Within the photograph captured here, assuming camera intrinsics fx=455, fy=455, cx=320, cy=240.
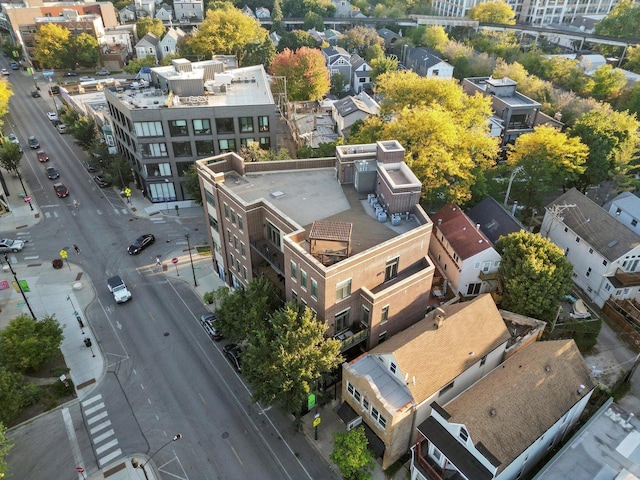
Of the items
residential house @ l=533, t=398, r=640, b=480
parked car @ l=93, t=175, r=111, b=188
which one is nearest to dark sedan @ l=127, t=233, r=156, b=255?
parked car @ l=93, t=175, r=111, b=188

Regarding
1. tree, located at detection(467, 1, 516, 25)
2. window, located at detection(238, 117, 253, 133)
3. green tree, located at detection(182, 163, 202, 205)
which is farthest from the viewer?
tree, located at detection(467, 1, 516, 25)

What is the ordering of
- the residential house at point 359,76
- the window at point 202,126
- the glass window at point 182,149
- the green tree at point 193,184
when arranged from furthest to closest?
the residential house at point 359,76 → the glass window at point 182,149 → the window at point 202,126 → the green tree at point 193,184

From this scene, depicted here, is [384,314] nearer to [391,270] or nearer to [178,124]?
[391,270]

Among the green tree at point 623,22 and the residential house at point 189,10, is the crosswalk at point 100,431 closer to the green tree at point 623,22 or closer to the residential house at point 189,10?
the residential house at point 189,10

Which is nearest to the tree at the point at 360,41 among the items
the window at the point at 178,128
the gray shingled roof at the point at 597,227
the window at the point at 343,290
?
the window at the point at 178,128

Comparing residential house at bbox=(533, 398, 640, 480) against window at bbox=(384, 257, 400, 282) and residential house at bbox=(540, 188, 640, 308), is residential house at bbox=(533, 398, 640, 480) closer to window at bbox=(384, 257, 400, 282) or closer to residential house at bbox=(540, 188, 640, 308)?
window at bbox=(384, 257, 400, 282)

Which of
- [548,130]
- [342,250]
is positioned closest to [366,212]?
[342,250]
